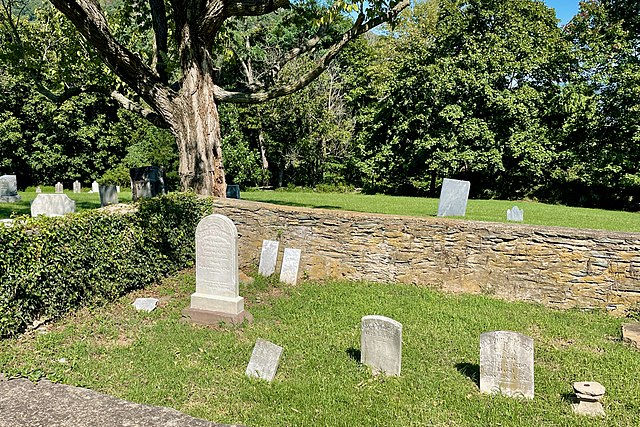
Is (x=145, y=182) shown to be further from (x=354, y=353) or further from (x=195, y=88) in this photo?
(x=354, y=353)

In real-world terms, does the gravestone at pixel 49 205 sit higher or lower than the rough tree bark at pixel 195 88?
lower

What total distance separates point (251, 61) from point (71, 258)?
26654mm

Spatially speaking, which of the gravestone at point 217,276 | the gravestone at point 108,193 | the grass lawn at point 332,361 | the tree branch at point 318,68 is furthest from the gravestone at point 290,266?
the gravestone at point 108,193

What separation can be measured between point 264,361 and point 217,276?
2078 millimetres

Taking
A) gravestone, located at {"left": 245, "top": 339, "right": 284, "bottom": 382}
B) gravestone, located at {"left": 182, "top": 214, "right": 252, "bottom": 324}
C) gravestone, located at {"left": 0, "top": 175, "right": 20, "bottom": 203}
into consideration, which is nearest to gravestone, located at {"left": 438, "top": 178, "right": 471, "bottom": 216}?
gravestone, located at {"left": 182, "top": 214, "right": 252, "bottom": 324}

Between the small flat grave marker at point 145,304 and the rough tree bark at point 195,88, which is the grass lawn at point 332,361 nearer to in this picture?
the small flat grave marker at point 145,304

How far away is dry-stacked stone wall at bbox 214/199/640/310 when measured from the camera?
7082mm

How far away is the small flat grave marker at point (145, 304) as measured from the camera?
6.80 m

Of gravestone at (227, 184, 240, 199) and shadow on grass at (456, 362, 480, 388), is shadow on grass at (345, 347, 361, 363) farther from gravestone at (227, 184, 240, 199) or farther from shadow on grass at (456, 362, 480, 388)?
gravestone at (227, 184, 240, 199)

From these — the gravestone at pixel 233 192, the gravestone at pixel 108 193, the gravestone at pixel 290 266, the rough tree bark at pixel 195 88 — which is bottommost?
the gravestone at pixel 290 266

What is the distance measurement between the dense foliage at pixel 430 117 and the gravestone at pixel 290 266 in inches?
617

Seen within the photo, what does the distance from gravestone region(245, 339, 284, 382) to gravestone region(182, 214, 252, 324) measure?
1.54 meters

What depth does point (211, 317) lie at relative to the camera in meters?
6.56

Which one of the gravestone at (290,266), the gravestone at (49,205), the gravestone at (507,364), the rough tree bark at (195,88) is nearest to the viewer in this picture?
the gravestone at (507,364)
